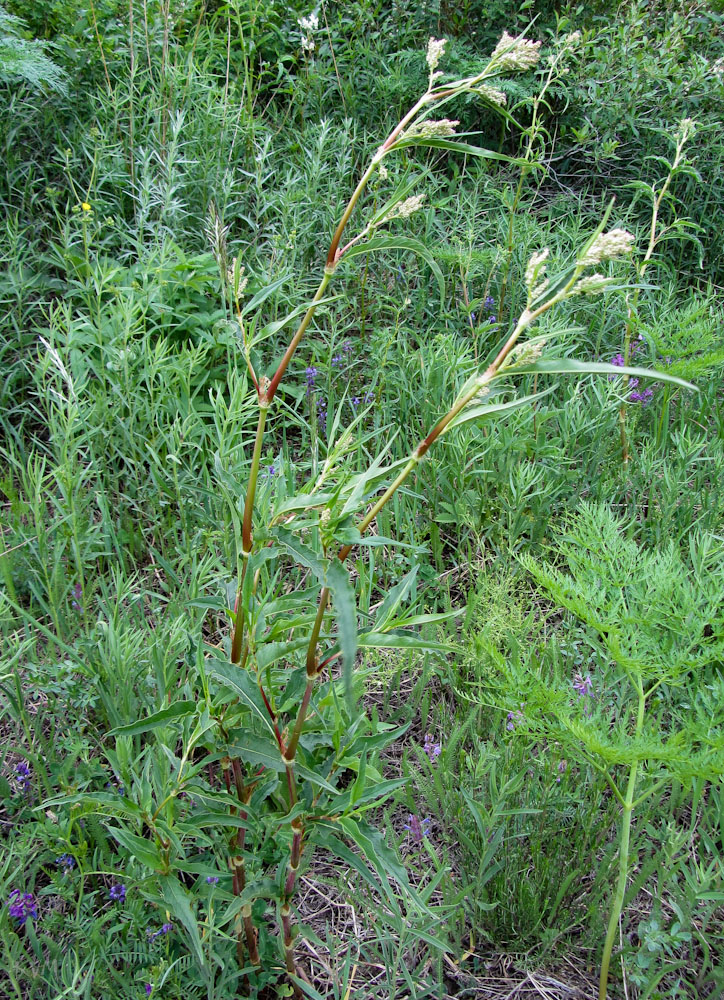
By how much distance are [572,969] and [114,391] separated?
218 centimetres

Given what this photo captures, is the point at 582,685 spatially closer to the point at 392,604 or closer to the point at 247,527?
the point at 392,604

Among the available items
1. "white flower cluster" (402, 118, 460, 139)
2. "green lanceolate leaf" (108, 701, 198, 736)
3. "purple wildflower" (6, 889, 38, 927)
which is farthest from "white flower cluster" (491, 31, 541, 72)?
"purple wildflower" (6, 889, 38, 927)

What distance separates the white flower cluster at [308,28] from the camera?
4.17 m

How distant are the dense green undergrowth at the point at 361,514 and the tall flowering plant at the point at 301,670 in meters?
0.02

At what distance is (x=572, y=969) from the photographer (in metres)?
1.68

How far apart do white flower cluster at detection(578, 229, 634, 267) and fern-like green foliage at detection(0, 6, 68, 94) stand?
313 cm

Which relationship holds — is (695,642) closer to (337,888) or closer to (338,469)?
(338,469)

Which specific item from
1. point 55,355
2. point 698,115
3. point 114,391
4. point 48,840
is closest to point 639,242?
point 698,115

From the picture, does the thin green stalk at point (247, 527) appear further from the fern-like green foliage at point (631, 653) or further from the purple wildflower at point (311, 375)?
the purple wildflower at point (311, 375)

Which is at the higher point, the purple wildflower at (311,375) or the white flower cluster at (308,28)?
the white flower cluster at (308,28)

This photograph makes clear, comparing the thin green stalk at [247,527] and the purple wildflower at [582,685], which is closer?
the thin green stalk at [247,527]

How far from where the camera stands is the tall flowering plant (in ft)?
3.80

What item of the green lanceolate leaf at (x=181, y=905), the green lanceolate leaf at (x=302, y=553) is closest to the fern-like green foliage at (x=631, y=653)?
the green lanceolate leaf at (x=302, y=553)

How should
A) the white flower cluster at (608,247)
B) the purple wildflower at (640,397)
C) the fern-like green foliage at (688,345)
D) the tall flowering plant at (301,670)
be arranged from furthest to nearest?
the purple wildflower at (640,397), the fern-like green foliage at (688,345), the tall flowering plant at (301,670), the white flower cluster at (608,247)
